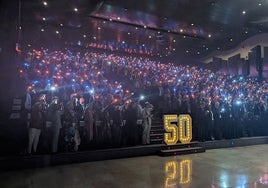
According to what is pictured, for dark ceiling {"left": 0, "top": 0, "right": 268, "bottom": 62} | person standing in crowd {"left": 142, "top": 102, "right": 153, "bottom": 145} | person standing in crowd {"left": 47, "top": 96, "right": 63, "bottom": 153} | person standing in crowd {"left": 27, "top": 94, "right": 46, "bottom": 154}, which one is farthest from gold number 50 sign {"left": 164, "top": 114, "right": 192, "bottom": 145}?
dark ceiling {"left": 0, "top": 0, "right": 268, "bottom": 62}

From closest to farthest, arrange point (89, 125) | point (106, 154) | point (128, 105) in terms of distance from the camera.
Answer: point (89, 125), point (106, 154), point (128, 105)

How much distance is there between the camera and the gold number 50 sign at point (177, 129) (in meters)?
11.1

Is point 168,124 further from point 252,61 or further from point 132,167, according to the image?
point 252,61

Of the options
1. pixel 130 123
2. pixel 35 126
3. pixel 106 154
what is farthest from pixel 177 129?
pixel 35 126

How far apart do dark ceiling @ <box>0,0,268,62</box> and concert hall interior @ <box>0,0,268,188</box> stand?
79 mm

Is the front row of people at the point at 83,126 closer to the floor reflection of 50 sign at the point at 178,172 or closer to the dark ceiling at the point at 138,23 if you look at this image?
the floor reflection of 50 sign at the point at 178,172

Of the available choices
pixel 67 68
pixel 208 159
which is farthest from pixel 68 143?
pixel 67 68

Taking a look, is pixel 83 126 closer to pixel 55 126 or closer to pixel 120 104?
pixel 55 126

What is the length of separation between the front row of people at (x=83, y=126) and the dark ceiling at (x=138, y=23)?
3148 mm

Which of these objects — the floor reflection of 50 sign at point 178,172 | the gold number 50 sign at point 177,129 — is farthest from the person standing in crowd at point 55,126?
the gold number 50 sign at point 177,129

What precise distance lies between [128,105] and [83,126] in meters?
2.08

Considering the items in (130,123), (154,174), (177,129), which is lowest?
(154,174)

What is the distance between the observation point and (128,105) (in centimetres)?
1080

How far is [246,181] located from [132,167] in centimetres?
338
